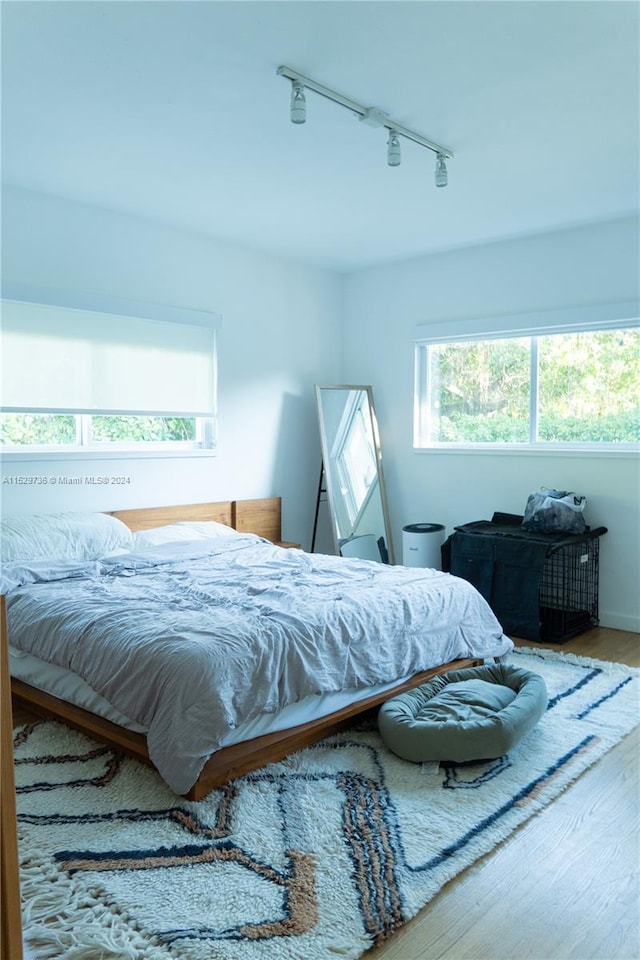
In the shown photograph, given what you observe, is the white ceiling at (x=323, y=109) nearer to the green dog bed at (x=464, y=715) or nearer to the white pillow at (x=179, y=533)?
the white pillow at (x=179, y=533)

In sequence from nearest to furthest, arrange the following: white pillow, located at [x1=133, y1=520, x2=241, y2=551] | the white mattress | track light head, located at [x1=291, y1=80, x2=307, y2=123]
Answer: the white mattress, track light head, located at [x1=291, y1=80, x2=307, y2=123], white pillow, located at [x1=133, y1=520, x2=241, y2=551]

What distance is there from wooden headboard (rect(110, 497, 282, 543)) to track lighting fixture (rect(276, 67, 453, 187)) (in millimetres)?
2510

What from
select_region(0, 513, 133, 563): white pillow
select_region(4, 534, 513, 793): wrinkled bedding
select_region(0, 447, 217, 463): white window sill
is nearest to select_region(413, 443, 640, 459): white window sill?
select_region(4, 534, 513, 793): wrinkled bedding

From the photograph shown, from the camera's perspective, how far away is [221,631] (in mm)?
2619

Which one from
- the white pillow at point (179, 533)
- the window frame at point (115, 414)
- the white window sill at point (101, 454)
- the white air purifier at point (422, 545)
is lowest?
the white air purifier at point (422, 545)

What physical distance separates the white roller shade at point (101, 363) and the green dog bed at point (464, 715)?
→ 2.52 m

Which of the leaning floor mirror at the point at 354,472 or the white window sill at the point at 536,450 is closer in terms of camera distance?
the white window sill at the point at 536,450

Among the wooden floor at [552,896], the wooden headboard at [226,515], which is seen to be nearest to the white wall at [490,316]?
the wooden headboard at [226,515]

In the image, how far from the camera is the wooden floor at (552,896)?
177 cm

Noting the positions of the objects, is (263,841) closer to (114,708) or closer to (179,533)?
(114,708)

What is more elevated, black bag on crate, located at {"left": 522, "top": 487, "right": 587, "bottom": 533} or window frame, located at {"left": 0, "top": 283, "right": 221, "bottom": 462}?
window frame, located at {"left": 0, "top": 283, "right": 221, "bottom": 462}

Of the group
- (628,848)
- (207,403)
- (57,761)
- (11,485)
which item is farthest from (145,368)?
(628,848)

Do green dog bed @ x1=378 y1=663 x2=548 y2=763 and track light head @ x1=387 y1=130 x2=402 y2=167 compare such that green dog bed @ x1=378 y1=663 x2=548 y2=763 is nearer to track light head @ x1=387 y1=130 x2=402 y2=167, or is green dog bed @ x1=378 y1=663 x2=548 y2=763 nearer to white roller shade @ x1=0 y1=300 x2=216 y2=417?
track light head @ x1=387 y1=130 x2=402 y2=167

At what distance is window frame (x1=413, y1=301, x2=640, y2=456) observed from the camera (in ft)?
15.1
